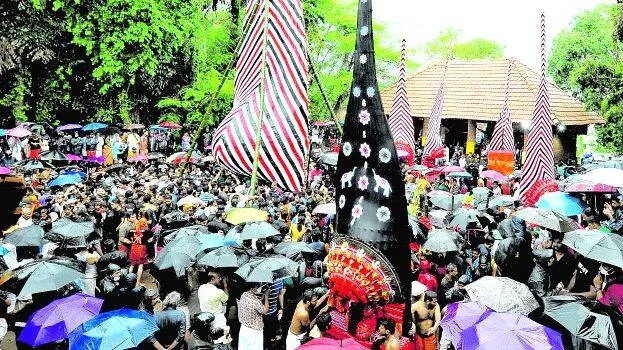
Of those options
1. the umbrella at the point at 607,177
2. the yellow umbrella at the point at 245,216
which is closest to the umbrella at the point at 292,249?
the yellow umbrella at the point at 245,216

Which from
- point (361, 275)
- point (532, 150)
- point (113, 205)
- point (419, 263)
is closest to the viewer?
point (361, 275)

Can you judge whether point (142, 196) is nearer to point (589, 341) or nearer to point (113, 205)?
point (113, 205)

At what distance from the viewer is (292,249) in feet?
26.5

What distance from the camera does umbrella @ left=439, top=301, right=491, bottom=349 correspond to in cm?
558

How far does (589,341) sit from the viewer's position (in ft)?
19.0

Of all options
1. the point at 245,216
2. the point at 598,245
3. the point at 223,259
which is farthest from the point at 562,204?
the point at 223,259

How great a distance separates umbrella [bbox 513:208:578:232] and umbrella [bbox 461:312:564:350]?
3.88 metres

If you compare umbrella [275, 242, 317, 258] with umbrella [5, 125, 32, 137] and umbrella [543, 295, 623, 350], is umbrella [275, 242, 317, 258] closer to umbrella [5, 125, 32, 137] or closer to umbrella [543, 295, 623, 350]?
umbrella [543, 295, 623, 350]

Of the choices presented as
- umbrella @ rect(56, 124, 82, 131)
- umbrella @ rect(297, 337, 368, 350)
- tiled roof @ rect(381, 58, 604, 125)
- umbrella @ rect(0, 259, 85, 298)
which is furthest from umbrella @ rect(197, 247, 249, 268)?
tiled roof @ rect(381, 58, 604, 125)

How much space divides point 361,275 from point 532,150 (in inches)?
383

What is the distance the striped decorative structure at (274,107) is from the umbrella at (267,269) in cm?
139

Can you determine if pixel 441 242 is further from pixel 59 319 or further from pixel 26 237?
pixel 26 237

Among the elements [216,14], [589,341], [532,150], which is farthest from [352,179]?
[216,14]

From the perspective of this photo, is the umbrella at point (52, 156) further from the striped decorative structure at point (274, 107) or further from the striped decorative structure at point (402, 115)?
the striped decorative structure at point (274, 107)
